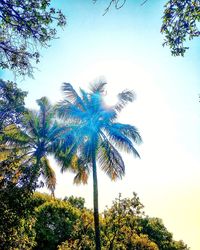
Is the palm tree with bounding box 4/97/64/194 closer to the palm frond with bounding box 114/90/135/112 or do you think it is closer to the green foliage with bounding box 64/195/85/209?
the palm frond with bounding box 114/90/135/112

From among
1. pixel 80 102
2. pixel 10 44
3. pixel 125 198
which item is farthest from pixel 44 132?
Result: pixel 10 44

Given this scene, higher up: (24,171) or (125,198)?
(125,198)

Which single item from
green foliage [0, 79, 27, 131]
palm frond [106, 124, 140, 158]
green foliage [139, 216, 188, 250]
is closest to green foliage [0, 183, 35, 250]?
green foliage [0, 79, 27, 131]

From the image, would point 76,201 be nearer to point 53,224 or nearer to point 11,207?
point 53,224

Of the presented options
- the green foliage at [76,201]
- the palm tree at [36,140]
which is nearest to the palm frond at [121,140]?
the palm tree at [36,140]

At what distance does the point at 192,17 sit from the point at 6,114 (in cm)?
1337

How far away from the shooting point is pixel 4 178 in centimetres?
1012

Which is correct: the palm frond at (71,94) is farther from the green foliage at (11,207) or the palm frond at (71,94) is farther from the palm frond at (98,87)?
the green foliage at (11,207)

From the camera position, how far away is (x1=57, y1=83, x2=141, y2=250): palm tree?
17.6 meters

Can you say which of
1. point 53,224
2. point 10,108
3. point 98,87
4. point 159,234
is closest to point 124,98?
point 98,87

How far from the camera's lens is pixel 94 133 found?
18.2 metres

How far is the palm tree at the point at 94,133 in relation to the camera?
692 inches

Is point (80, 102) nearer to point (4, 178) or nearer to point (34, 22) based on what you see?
point (4, 178)

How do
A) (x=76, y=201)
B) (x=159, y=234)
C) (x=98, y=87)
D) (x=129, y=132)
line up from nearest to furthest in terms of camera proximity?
(x=129, y=132)
(x=98, y=87)
(x=159, y=234)
(x=76, y=201)
